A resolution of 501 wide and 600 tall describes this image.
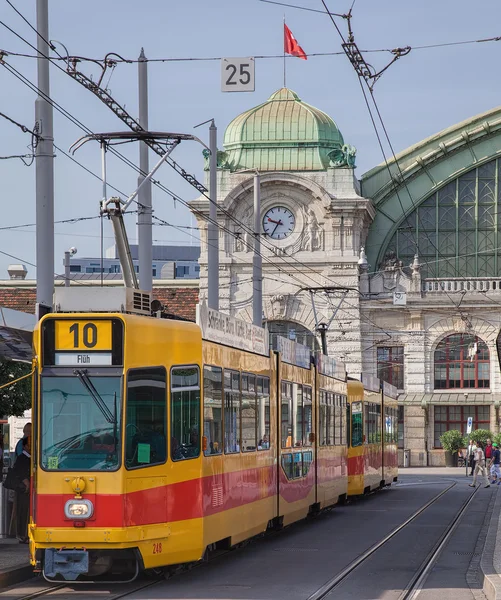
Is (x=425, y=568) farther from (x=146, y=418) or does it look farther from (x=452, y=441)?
(x=452, y=441)

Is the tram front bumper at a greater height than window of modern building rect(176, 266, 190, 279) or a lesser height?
lesser

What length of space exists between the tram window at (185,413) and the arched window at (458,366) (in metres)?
53.6

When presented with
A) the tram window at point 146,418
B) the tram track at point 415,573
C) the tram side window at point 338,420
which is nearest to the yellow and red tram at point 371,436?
the tram side window at point 338,420

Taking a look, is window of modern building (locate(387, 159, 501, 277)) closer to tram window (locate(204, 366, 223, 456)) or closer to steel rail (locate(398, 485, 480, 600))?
steel rail (locate(398, 485, 480, 600))

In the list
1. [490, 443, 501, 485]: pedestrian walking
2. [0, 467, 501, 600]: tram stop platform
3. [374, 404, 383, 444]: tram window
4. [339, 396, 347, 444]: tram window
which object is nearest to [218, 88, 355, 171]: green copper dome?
[490, 443, 501, 485]: pedestrian walking

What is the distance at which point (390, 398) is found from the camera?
42.8 metres

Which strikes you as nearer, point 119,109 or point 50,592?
point 50,592

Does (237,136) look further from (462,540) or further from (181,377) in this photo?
(181,377)

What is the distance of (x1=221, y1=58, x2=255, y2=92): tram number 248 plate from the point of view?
26.2m

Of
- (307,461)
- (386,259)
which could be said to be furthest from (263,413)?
(386,259)

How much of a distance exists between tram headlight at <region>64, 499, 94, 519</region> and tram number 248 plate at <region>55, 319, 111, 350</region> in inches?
66.7

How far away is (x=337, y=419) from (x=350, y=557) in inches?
382

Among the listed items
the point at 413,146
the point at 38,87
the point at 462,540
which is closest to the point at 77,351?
the point at 38,87

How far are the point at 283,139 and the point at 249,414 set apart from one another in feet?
164
